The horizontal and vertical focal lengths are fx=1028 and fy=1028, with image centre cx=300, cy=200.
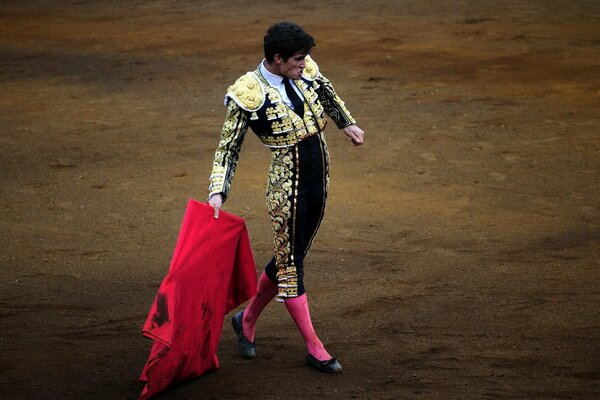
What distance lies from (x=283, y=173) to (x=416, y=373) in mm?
1203

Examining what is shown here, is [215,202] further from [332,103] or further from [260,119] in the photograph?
[332,103]

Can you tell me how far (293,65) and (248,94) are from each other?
10.0 inches

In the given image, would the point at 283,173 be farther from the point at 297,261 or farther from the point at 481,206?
the point at 481,206

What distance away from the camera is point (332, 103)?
5246 millimetres

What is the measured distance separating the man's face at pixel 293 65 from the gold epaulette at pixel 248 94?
0.14 meters

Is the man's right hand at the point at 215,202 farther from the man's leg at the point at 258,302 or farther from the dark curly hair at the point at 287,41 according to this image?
the dark curly hair at the point at 287,41

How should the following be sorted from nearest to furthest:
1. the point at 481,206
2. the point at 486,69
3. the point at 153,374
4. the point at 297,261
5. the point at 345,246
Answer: the point at 153,374
the point at 297,261
the point at 345,246
the point at 481,206
the point at 486,69

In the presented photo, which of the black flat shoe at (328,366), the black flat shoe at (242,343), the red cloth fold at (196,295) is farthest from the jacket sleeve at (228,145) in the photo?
the black flat shoe at (328,366)

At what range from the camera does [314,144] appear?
500 cm

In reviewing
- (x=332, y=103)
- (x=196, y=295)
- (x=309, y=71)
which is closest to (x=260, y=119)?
(x=309, y=71)

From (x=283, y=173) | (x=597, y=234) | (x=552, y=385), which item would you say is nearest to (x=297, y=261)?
(x=283, y=173)

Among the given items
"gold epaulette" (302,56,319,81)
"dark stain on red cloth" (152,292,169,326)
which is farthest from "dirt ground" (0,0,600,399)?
"gold epaulette" (302,56,319,81)

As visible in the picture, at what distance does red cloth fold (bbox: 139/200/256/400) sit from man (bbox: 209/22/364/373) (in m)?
0.15

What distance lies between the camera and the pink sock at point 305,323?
510 centimetres
